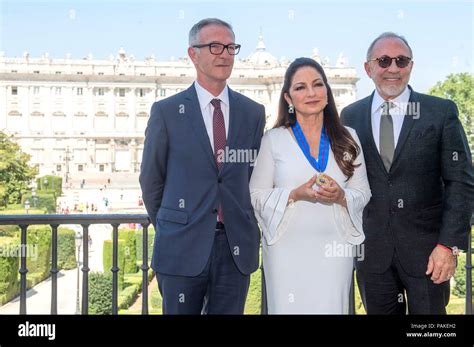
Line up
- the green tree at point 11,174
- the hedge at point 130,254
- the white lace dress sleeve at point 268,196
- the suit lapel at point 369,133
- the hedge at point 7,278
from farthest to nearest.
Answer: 1. the green tree at point 11,174
2. the hedge at point 130,254
3. the hedge at point 7,278
4. the suit lapel at point 369,133
5. the white lace dress sleeve at point 268,196

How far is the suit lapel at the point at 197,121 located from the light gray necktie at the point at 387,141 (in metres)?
→ 0.64

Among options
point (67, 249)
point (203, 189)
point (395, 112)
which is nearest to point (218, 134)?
point (203, 189)

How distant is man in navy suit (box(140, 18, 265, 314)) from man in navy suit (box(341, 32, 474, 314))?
0.47 m

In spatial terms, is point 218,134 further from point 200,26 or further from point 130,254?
point 130,254

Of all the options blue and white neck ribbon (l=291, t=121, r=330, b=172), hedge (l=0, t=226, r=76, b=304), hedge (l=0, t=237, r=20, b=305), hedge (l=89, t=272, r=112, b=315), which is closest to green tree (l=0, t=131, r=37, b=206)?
hedge (l=0, t=226, r=76, b=304)

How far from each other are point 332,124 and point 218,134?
0.42 metres

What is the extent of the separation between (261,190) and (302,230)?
8.1 inches

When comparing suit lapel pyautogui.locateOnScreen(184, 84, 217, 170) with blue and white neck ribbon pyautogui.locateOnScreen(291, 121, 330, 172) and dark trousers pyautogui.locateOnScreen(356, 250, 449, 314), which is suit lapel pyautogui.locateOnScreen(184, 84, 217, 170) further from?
dark trousers pyautogui.locateOnScreen(356, 250, 449, 314)

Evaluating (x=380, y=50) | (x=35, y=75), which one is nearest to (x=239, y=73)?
(x=35, y=75)

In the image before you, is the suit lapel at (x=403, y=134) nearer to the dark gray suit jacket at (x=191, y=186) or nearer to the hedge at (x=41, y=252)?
the dark gray suit jacket at (x=191, y=186)

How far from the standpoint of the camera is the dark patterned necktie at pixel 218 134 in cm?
199

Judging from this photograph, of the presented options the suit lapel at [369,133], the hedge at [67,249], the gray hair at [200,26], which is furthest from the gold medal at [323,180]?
the hedge at [67,249]

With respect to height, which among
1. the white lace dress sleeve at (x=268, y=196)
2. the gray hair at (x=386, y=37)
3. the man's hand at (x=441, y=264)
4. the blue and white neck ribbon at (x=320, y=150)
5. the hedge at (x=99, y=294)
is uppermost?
the gray hair at (x=386, y=37)

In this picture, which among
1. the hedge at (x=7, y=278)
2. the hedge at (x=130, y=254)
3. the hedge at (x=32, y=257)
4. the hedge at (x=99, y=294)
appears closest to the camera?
the hedge at (x=32, y=257)
